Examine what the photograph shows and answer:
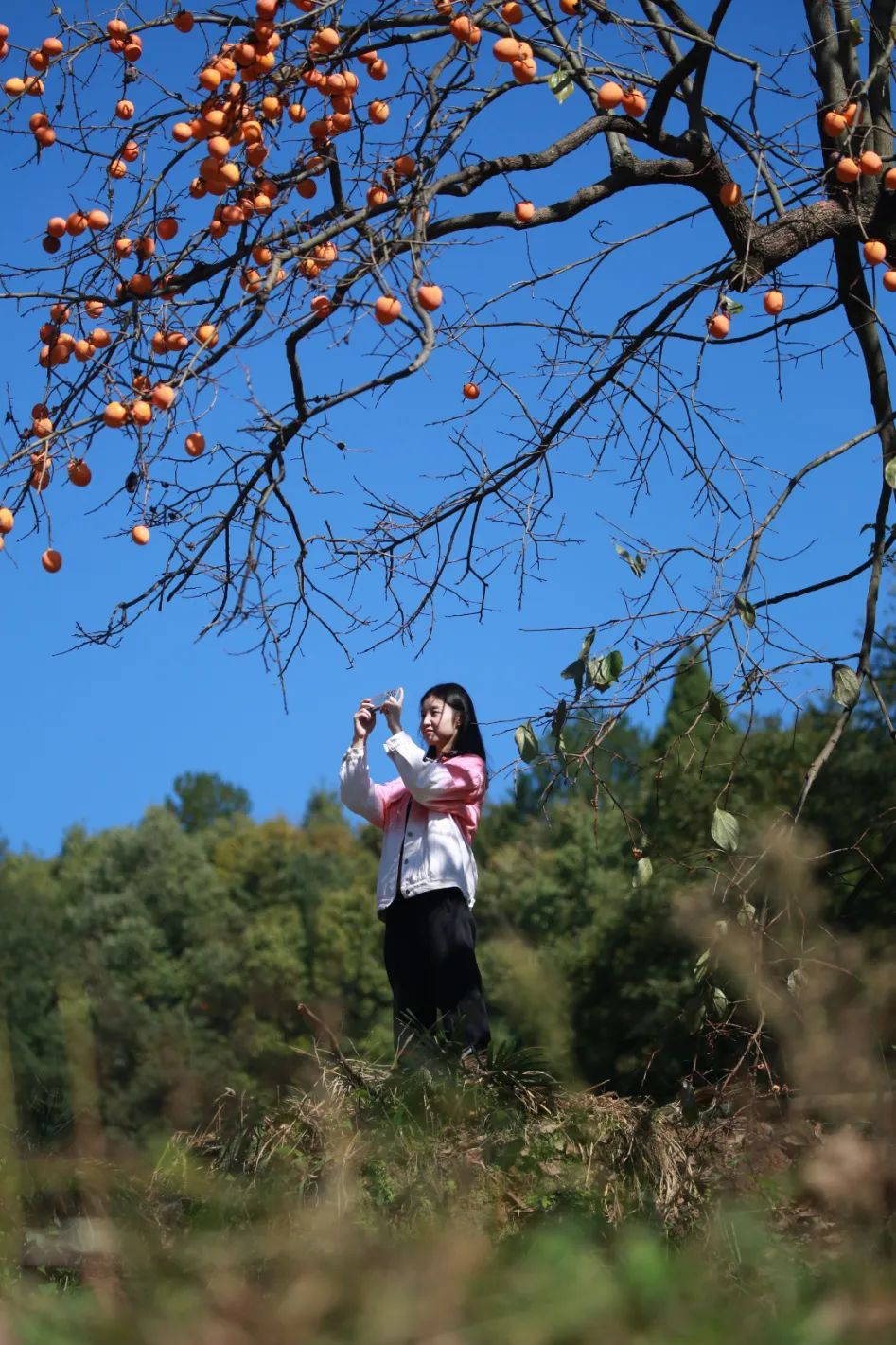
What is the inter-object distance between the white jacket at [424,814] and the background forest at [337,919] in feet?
10.9

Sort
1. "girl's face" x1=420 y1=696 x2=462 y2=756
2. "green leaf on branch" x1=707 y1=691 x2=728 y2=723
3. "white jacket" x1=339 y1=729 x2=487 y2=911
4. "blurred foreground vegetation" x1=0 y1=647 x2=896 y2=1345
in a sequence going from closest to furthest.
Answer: "blurred foreground vegetation" x1=0 y1=647 x2=896 y2=1345 < "green leaf on branch" x1=707 y1=691 x2=728 y2=723 < "white jacket" x1=339 y1=729 x2=487 y2=911 < "girl's face" x1=420 y1=696 x2=462 y2=756

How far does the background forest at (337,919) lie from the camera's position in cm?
1800

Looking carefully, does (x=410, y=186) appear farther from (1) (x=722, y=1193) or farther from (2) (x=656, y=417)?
(1) (x=722, y=1193)

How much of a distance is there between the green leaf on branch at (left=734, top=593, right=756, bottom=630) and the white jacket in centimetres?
115

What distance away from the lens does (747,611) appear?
158 inches

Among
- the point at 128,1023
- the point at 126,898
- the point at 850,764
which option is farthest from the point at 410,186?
the point at 126,898

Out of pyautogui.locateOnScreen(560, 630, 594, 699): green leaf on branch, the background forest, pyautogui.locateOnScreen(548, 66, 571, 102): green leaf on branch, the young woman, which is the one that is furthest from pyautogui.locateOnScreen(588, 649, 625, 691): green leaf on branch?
the background forest

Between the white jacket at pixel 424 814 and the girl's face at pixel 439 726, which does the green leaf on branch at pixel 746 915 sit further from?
the girl's face at pixel 439 726

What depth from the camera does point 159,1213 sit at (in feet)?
10.0

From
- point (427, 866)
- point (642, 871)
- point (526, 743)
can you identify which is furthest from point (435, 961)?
point (526, 743)

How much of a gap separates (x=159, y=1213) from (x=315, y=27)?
3315 millimetres

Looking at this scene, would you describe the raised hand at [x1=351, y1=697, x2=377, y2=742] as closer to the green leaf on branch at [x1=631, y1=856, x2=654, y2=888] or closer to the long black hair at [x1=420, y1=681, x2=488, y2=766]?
the long black hair at [x1=420, y1=681, x2=488, y2=766]

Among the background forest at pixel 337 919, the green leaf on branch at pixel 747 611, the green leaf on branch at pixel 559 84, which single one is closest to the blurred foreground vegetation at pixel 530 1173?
the green leaf on branch at pixel 747 611

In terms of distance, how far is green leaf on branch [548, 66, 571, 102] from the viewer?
3.81 m
